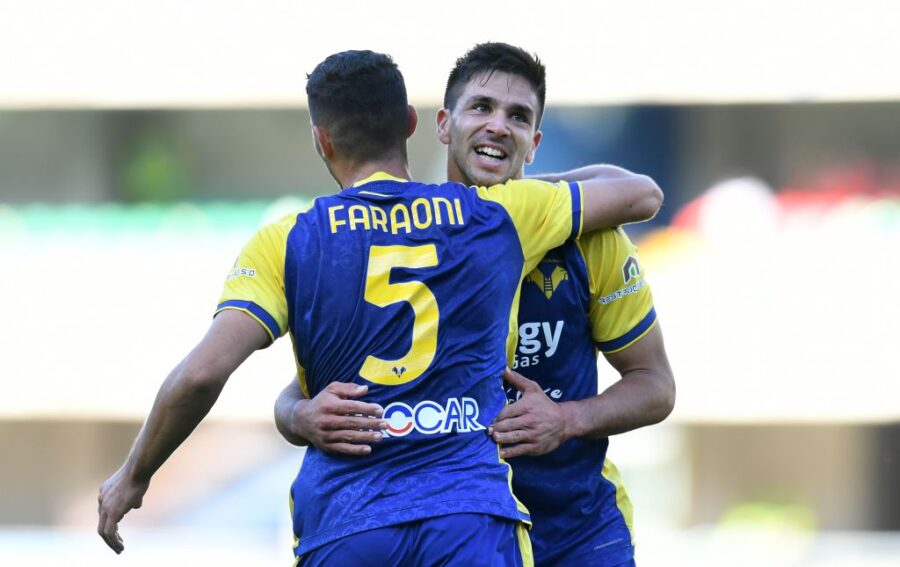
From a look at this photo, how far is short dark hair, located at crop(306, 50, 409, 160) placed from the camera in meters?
3.46

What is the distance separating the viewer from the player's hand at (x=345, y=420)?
3.23 metres

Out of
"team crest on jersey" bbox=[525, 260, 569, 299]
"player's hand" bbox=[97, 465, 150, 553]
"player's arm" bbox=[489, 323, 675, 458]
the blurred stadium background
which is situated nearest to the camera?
"player's hand" bbox=[97, 465, 150, 553]

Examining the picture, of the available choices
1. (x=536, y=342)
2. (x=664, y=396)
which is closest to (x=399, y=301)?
(x=536, y=342)

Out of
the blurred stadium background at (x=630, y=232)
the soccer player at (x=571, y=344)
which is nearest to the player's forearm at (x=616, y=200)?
the soccer player at (x=571, y=344)

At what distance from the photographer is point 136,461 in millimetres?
3352

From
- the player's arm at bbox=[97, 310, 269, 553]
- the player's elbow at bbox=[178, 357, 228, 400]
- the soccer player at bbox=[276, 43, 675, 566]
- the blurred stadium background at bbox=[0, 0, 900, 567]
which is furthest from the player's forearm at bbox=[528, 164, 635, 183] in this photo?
the blurred stadium background at bbox=[0, 0, 900, 567]

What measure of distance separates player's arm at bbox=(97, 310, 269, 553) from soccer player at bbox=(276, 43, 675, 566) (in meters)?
0.43

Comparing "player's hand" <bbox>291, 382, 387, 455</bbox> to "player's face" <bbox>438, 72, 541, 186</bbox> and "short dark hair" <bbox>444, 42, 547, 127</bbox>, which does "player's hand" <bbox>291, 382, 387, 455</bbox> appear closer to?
"player's face" <bbox>438, 72, 541, 186</bbox>

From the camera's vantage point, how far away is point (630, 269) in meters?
3.85

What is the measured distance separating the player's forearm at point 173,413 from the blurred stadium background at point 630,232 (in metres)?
5.99

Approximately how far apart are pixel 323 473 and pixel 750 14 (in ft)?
22.1

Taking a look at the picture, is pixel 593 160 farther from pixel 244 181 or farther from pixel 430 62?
pixel 244 181

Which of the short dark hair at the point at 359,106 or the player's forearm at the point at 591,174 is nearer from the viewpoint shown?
the short dark hair at the point at 359,106

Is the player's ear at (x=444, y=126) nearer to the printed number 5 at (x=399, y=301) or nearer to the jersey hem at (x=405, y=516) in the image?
the printed number 5 at (x=399, y=301)
